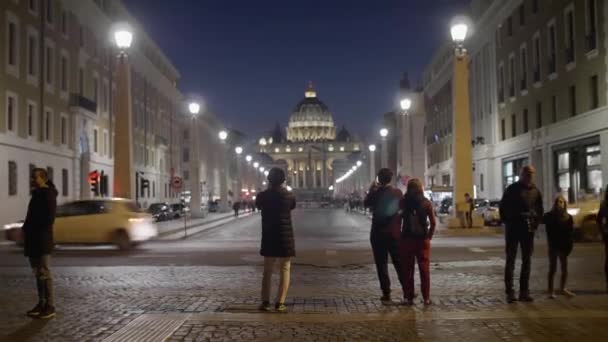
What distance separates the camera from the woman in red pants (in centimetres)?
1124

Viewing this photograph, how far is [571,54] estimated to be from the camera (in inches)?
1543

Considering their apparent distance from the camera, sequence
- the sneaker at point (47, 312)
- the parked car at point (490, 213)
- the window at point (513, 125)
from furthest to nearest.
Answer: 1. the window at point (513, 125)
2. the parked car at point (490, 213)
3. the sneaker at point (47, 312)

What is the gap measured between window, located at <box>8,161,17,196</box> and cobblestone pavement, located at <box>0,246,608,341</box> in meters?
25.0

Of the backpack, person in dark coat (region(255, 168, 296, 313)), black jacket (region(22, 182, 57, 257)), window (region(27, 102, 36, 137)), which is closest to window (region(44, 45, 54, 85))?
window (region(27, 102, 36, 137))

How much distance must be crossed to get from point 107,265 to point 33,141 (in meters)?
27.1

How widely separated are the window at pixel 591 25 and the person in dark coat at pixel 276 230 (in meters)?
28.6

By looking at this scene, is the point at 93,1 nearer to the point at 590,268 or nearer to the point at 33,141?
the point at 33,141

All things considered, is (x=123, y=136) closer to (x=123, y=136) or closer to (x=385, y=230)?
(x=123, y=136)

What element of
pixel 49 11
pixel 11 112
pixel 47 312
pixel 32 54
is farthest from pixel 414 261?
pixel 49 11

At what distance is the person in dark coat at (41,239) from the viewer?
33.6 feet

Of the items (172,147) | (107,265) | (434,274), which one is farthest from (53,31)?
(172,147)

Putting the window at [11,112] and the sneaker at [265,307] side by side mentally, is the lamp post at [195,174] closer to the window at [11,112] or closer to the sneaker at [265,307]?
the window at [11,112]

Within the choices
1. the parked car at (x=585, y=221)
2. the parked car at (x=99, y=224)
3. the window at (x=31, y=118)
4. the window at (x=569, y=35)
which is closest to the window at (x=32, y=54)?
the window at (x=31, y=118)

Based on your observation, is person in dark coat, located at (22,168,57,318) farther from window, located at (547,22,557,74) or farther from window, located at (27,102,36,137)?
window, located at (547,22,557,74)
